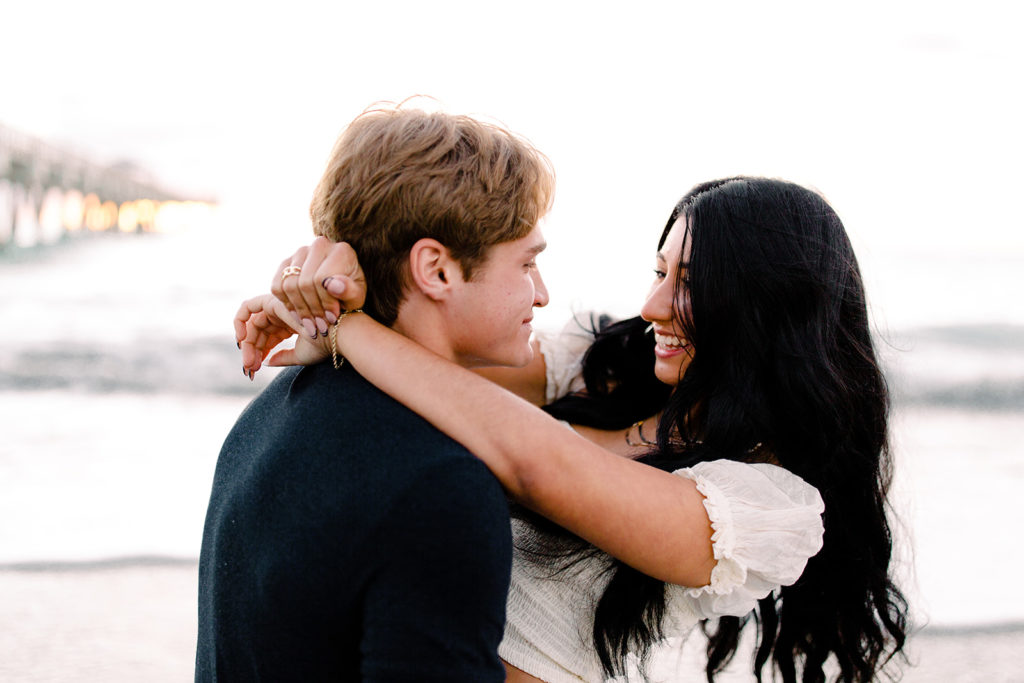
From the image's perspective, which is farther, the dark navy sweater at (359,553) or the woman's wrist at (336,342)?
the woman's wrist at (336,342)

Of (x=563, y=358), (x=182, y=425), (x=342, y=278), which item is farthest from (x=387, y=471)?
(x=182, y=425)

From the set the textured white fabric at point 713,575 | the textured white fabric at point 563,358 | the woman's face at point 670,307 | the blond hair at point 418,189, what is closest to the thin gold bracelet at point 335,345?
the blond hair at point 418,189

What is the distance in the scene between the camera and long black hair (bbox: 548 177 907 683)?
2.15 metres

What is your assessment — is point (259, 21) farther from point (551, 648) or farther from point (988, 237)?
point (551, 648)

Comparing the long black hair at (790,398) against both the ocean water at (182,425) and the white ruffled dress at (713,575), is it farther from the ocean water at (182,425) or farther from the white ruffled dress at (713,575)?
the ocean water at (182,425)

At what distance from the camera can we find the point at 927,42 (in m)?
18.4

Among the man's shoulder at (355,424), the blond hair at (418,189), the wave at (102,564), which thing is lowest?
the wave at (102,564)

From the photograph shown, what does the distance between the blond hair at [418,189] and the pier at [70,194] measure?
23218mm

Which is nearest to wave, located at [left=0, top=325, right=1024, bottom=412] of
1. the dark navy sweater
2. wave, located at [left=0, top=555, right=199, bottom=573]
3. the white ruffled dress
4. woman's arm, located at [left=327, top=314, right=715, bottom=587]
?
wave, located at [left=0, top=555, right=199, bottom=573]

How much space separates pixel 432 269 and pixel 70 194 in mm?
35744

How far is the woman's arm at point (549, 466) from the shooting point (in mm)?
1484

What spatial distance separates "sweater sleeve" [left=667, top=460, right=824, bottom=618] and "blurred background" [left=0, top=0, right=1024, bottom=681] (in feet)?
2.64

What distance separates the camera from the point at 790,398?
2.18 metres

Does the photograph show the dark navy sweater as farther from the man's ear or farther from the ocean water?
the ocean water
